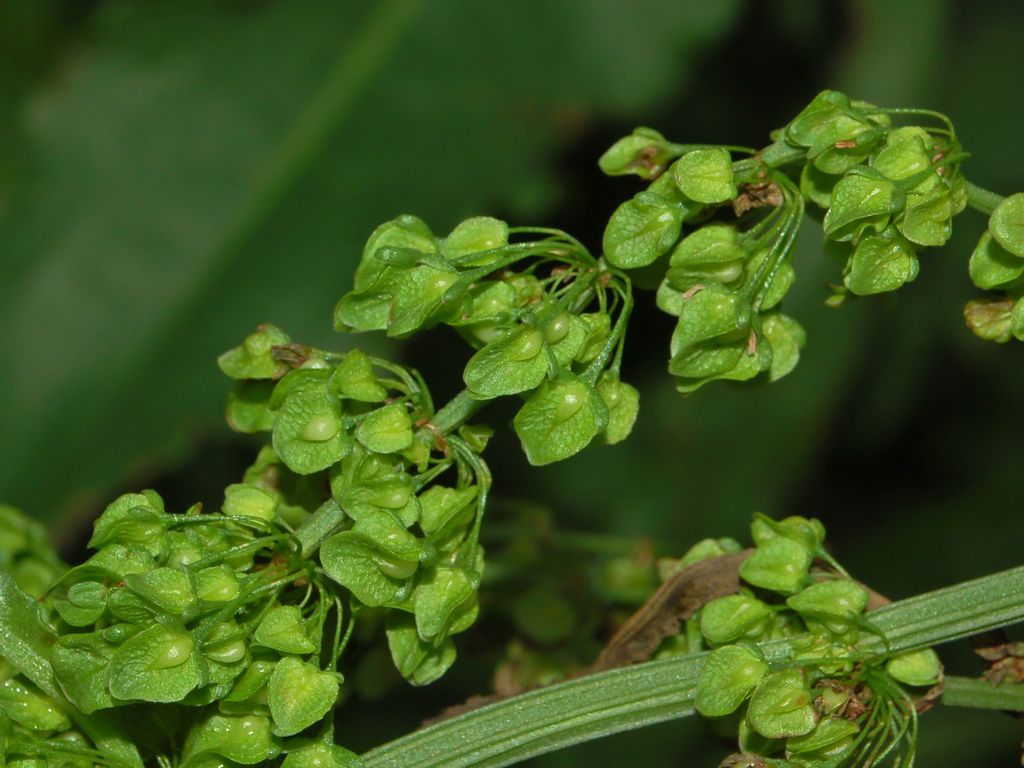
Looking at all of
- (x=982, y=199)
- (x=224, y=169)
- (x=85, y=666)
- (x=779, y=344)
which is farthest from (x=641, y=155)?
(x=224, y=169)

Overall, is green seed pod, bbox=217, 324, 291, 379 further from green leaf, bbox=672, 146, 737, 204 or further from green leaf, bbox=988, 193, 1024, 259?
green leaf, bbox=988, 193, 1024, 259

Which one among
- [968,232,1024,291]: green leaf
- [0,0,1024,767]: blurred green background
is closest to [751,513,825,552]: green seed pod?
[968,232,1024,291]: green leaf

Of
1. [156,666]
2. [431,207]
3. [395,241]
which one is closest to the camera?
[156,666]

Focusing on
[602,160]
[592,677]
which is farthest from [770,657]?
[602,160]

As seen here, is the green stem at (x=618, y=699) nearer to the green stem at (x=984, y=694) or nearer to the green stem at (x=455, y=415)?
the green stem at (x=984, y=694)

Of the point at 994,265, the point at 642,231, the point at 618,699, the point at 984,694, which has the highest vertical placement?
the point at 642,231

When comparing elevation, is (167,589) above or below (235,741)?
above

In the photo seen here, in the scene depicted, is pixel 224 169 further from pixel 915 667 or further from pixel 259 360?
pixel 915 667
